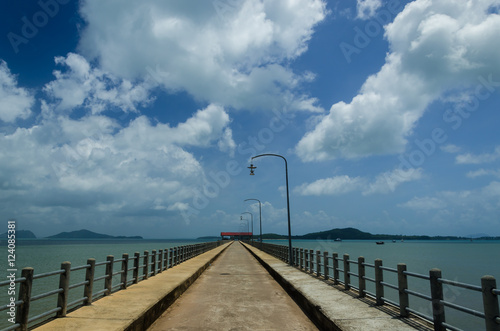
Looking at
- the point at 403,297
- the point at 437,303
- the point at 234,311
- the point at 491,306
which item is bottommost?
the point at 234,311

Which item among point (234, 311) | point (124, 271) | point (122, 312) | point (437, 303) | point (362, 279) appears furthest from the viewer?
point (124, 271)

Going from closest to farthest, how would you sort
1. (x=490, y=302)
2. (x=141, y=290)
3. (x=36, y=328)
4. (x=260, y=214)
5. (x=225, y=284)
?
(x=490, y=302), (x=36, y=328), (x=141, y=290), (x=225, y=284), (x=260, y=214)

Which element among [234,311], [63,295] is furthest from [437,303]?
[63,295]

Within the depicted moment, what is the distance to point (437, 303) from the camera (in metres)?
6.73

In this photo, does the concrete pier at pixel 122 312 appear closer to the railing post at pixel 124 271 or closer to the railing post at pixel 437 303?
the railing post at pixel 124 271

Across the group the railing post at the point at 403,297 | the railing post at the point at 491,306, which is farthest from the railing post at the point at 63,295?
the railing post at the point at 491,306

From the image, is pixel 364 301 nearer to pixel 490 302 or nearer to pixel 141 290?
pixel 490 302

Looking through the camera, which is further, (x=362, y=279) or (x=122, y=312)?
(x=362, y=279)

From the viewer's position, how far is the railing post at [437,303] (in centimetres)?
661

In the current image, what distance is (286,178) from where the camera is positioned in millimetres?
26297

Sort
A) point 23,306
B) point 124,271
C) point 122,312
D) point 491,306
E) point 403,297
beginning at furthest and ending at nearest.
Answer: point 124,271
point 122,312
point 403,297
point 23,306
point 491,306

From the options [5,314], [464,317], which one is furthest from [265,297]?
[464,317]

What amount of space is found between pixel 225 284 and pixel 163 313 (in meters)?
6.38

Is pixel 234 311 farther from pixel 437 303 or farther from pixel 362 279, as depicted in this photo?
pixel 437 303
